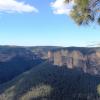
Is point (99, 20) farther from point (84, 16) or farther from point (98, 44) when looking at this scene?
point (98, 44)

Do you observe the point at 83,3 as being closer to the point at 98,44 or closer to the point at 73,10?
the point at 73,10

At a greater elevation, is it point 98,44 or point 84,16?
point 84,16

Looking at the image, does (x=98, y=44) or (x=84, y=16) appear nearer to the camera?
(x=98, y=44)

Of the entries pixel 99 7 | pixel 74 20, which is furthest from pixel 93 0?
pixel 74 20

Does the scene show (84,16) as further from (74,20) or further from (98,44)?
(98,44)

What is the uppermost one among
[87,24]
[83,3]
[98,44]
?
[83,3]

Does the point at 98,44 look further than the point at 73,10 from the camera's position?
No

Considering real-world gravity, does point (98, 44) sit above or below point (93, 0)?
below

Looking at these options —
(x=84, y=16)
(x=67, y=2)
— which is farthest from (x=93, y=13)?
(x=67, y=2)
